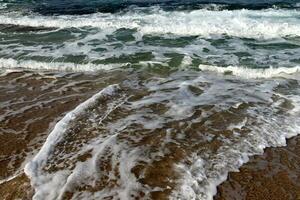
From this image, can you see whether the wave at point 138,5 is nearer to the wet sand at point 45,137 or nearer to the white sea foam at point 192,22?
the white sea foam at point 192,22

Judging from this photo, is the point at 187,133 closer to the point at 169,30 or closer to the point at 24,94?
the point at 24,94

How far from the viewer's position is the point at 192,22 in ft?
47.8

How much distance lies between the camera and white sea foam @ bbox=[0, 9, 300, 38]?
13336mm

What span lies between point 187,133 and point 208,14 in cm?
1000

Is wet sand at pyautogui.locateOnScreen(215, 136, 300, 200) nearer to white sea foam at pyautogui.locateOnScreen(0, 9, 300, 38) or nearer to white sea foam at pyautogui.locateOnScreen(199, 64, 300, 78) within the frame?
white sea foam at pyautogui.locateOnScreen(199, 64, 300, 78)

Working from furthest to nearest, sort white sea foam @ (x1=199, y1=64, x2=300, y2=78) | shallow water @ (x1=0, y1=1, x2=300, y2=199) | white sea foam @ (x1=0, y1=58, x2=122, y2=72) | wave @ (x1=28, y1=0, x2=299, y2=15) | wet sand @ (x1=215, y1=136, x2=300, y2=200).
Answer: wave @ (x1=28, y1=0, x2=299, y2=15) < white sea foam @ (x1=0, y1=58, x2=122, y2=72) < white sea foam @ (x1=199, y1=64, x2=300, y2=78) < shallow water @ (x1=0, y1=1, x2=300, y2=199) < wet sand @ (x1=215, y1=136, x2=300, y2=200)

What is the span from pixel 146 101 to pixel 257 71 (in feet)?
10.6

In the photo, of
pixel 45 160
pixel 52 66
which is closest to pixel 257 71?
pixel 52 66

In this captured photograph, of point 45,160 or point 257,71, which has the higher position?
point 45,160

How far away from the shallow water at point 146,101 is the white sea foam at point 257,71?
0.03 metres

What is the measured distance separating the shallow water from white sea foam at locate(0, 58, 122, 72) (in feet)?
0.09

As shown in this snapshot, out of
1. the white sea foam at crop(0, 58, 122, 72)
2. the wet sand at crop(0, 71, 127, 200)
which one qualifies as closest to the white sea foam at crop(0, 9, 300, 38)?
the white sea foam at crop(0, 58, 122, 72)

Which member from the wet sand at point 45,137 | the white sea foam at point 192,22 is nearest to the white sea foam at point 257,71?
the wet sand at point 45,137

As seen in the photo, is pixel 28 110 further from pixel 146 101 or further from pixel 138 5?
pixel 138 5
